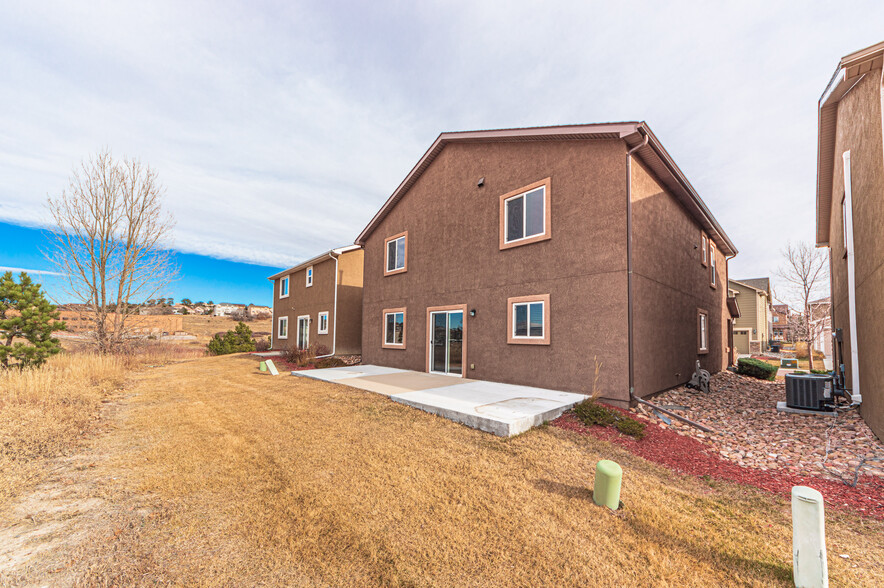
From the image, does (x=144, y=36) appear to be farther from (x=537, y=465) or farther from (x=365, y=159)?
(x=537, y=465)

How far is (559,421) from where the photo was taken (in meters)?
6.24

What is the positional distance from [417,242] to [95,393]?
9.34 m

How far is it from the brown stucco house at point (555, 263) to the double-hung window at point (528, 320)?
0.03 meters

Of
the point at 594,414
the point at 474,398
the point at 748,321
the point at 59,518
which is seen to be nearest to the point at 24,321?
the point at 59,518

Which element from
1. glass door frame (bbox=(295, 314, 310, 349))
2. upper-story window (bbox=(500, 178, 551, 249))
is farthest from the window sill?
glass door frame (bbox=(295, 314, 310, 349))

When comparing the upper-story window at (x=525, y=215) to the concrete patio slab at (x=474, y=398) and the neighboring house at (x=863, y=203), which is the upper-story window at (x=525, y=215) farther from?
the neighboring house at (x=863, y=203)

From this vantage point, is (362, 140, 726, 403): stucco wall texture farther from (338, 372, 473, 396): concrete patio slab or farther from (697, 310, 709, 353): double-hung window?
(338, 372, 473, 396): concrete patio slab

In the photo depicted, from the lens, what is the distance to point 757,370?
1341cm

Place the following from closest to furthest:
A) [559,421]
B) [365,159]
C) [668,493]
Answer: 1. [668,493]
2. [559,421]
3. [365,159]

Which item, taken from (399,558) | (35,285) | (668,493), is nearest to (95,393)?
(35,285)

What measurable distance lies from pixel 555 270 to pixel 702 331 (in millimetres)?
7394

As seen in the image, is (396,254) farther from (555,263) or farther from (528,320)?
(555,263)

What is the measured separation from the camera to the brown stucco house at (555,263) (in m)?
7.52

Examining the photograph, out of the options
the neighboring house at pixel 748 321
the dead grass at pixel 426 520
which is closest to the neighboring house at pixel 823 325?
the neighboring house at pixel 748 321
